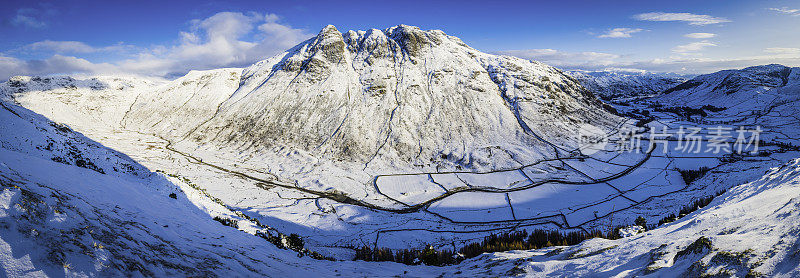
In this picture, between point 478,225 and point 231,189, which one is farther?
point 231,189

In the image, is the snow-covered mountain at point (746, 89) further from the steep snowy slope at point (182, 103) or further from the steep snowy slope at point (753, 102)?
the steep snowy slope at point (182, 103)

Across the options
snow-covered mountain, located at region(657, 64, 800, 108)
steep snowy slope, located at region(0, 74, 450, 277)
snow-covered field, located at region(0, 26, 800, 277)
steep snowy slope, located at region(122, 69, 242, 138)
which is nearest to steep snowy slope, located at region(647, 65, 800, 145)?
snow-covered mountain, located at region(657, 64, 800, 108)

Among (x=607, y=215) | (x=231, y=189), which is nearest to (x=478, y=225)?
(x=607, y=215)

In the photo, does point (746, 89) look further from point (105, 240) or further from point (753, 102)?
point (105, 240)

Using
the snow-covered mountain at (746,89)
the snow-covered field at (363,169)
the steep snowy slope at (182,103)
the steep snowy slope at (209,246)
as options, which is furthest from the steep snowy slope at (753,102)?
the steep snowy slope at (182,103)

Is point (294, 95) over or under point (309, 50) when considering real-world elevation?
under

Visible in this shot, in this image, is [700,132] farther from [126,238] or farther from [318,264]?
[126,238]

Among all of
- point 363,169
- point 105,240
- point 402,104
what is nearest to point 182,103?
point 363,169
